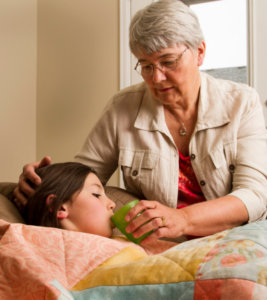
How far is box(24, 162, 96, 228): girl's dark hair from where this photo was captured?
1.13 metres

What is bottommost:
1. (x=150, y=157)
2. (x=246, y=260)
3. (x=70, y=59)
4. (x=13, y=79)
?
(x=246, y=260)

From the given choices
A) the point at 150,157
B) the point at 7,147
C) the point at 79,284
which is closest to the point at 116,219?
the point at 79,284

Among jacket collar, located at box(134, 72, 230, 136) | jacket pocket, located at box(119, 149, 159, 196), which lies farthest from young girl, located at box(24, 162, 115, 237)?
jacket collar, located at box(134, 72, 230, 136)

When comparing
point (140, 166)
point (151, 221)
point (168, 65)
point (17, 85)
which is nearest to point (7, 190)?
point (140, 166)

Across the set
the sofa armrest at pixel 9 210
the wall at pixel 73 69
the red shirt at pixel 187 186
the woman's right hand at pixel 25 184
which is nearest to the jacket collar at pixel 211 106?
the red shirt at pixel 187 186

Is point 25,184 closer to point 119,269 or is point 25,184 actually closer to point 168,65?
point 119,269

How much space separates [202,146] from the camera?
4.80ft

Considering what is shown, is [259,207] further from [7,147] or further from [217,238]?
[7,147]

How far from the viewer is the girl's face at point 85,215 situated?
44.7 inches

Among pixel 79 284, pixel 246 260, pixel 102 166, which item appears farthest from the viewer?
pixel 102 166

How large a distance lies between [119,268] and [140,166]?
0.75 m

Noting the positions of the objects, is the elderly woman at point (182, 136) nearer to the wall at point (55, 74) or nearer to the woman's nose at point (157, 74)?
the woman's nose at point (157, 74)

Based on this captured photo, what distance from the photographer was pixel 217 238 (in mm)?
958

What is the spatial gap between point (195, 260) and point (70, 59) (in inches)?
97.0
